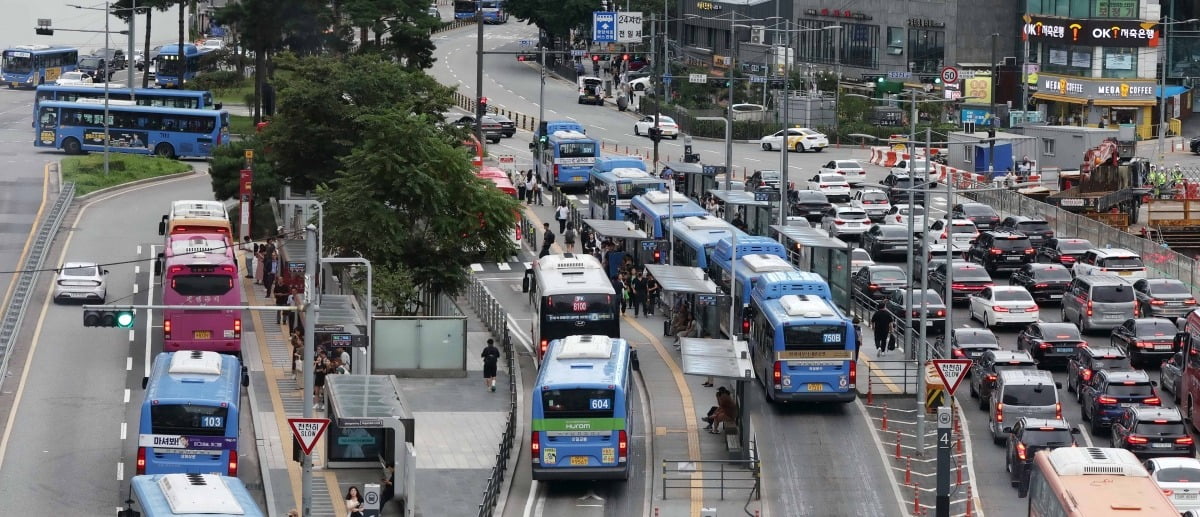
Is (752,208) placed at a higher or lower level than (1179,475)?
higher

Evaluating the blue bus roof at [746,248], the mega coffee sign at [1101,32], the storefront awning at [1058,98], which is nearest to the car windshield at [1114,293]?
the blue bus roof at [746,248]

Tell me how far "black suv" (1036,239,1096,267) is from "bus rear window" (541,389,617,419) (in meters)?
33.1

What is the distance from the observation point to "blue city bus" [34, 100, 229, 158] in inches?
3725

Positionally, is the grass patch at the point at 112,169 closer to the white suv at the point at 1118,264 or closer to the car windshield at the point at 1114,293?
the white suv at the point at 1118,264

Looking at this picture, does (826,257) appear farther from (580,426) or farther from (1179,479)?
(1179,479)

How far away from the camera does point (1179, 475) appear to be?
36844mm

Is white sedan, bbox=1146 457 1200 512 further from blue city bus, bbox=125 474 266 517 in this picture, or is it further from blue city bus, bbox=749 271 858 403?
blue city bus, bbox=125 474 266 517

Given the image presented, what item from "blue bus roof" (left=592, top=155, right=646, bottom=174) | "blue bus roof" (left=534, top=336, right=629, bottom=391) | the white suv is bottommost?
"blue bus roof" (left=534, top=336, right=629, bottom=391)

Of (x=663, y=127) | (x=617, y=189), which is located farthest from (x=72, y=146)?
(x=617, y=189)

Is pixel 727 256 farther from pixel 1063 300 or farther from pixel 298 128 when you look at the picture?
pixel 298 128

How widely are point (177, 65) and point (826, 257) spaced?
7888cm

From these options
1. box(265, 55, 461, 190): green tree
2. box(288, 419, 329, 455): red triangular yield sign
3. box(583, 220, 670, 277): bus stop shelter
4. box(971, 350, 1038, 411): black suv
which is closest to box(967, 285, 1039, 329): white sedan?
box(971, 350, 1038, 411): black suv

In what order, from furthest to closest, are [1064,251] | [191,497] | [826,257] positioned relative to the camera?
1. [1064,251]
2. [826,257]
3. [191,497]

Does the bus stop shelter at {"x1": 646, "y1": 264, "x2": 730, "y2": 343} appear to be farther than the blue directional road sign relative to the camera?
No
